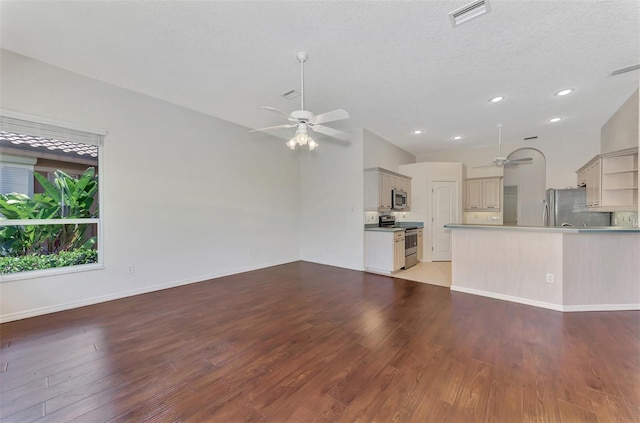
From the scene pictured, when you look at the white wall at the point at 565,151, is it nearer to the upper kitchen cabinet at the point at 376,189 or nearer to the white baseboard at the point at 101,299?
the upper kitchen cabinet at the point at 376,189

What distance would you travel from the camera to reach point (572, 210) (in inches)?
225

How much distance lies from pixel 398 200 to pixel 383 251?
1.62 metres

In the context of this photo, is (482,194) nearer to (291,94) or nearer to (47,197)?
(291,94)

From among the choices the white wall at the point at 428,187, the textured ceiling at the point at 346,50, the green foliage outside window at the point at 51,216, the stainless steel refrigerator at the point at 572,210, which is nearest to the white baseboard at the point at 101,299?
the green foliage outside window at the point at 51,216

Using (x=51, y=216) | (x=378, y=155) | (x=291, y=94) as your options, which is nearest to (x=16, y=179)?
(x=51, y=216)

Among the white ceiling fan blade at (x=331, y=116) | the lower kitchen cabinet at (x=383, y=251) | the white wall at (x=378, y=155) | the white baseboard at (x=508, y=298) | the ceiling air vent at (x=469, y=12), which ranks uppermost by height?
the ceiling air vent at (x=469, y=12)

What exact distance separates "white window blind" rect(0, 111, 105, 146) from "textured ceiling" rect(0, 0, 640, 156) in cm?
78

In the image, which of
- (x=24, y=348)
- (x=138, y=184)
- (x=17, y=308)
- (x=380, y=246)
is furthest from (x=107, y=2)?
(x=380, y=246)

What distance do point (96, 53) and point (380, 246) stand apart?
534 centimetres

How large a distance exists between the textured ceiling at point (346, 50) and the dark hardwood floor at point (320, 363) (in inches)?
124

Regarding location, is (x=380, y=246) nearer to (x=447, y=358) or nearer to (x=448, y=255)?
(x=448, y=255)

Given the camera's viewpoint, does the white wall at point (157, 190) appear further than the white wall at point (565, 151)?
No

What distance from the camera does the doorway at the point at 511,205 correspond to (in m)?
8.19

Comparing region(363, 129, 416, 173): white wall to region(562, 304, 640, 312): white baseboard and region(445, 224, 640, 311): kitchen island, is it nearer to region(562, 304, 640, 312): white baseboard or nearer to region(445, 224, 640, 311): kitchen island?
region(445, 224, 640, 311): kitchen island
